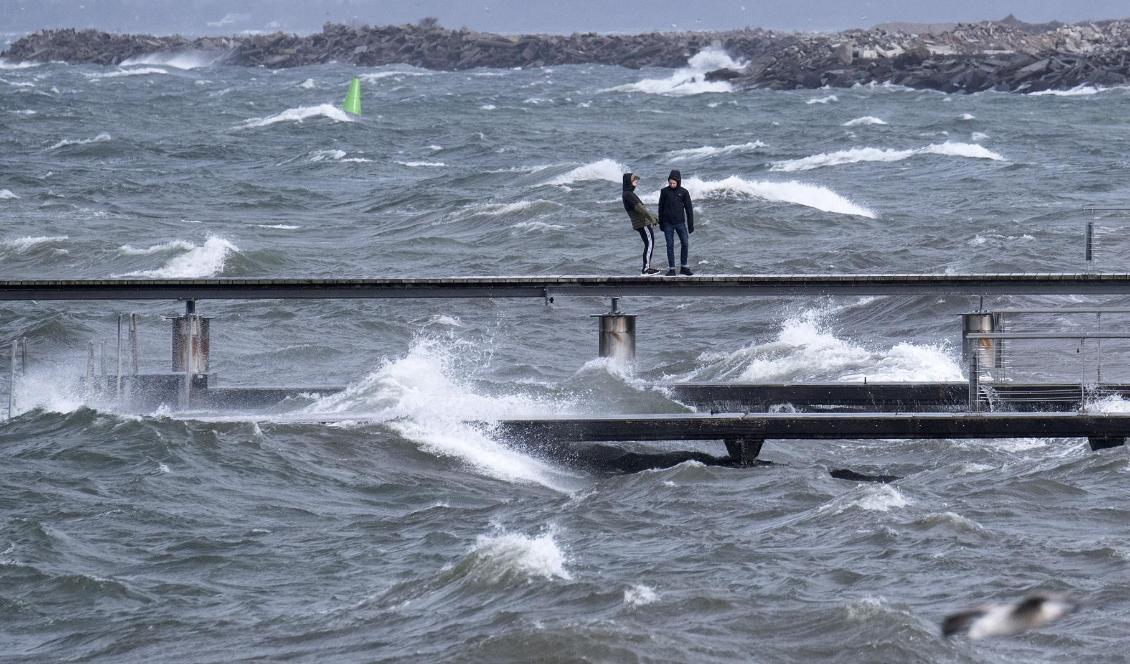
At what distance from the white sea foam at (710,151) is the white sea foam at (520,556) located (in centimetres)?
4149

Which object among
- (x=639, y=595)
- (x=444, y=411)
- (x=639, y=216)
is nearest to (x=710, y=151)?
(x=639, y=216)

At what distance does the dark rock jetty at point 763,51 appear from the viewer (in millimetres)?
93188

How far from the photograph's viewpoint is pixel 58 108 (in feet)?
268

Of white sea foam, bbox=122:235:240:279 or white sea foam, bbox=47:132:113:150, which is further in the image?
white sea foam, bbox=47:132:113:150

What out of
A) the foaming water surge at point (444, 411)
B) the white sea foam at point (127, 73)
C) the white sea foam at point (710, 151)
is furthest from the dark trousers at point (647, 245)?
the white sea foam at point (127, 73)

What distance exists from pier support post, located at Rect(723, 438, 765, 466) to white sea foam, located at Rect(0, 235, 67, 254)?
2223 cm

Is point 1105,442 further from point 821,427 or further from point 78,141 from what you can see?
point 78,141

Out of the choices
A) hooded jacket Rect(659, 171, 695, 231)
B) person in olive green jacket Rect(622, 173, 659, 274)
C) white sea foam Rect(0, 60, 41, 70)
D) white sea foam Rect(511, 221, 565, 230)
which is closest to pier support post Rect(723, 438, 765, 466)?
person in olive green jacket Rect(622, 173, 659, 274)

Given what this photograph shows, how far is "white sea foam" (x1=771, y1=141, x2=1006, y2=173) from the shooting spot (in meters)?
51.3

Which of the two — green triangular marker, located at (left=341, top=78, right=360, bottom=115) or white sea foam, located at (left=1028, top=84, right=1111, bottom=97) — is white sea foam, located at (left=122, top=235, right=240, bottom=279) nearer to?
green triangular marker, located at (left=341, top=78, right=360, bottom=115)

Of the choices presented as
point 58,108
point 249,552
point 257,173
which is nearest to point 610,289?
point 249,552

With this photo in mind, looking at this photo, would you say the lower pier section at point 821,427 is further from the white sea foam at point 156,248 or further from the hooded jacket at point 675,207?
the white sea foam at point 156,248

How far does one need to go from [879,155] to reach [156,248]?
80.3 feet

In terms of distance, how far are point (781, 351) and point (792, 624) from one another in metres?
12.2
